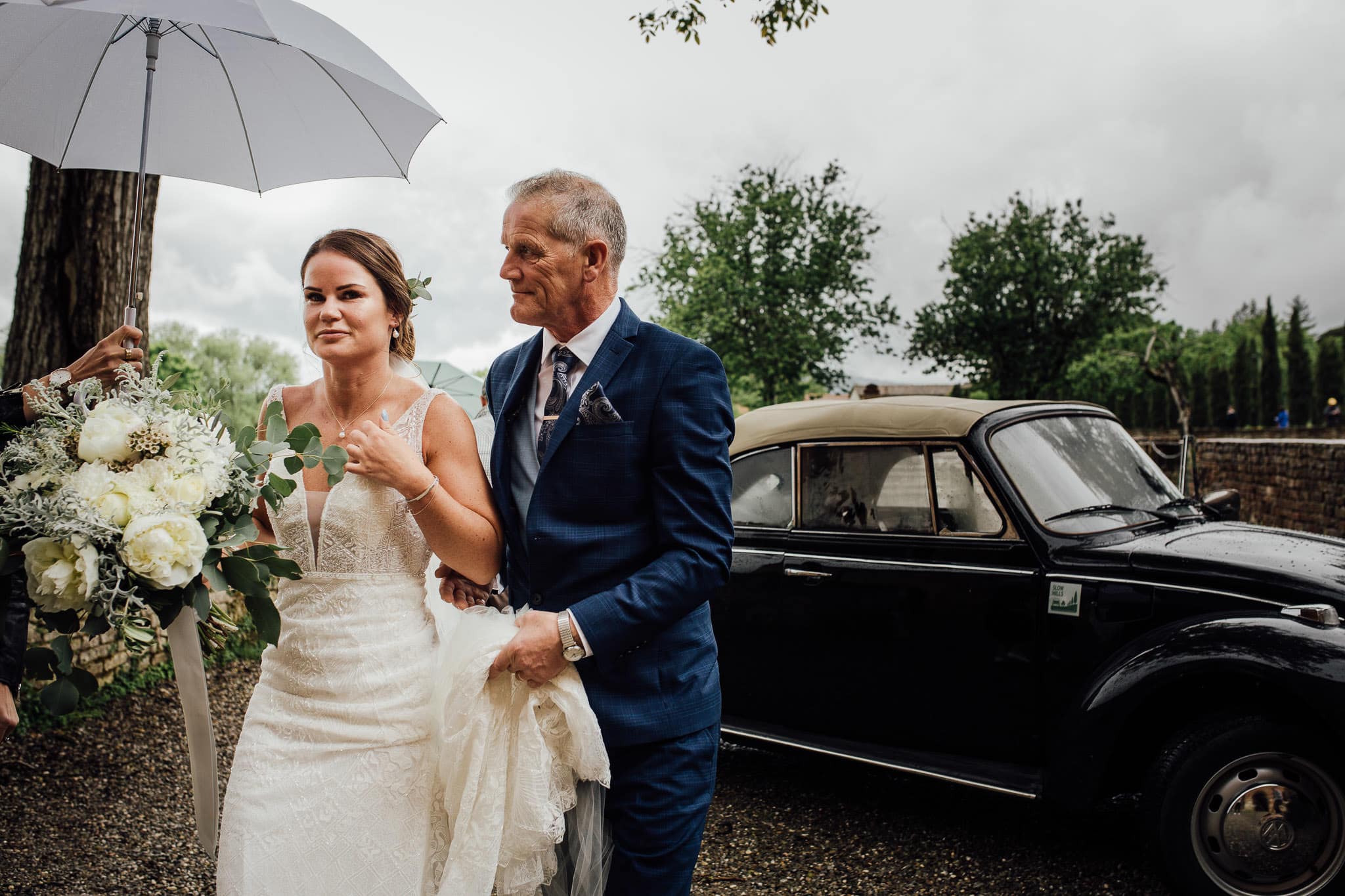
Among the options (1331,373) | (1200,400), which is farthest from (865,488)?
(1200,400)

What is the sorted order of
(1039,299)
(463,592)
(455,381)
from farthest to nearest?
(1039,299) → (455,381) → (463,592)

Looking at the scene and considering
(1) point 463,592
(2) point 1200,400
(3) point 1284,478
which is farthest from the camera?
(2) point 1200,400

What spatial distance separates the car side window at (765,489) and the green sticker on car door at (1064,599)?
1362 mm

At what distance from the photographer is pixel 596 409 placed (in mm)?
2230

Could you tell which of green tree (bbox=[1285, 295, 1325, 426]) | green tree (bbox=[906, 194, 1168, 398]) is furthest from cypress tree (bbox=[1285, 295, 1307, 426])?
green tree (bbox=[906, 194, 1168, 398])

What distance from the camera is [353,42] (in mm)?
2623

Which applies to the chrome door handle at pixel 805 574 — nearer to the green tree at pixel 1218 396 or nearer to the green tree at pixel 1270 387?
the green tree at pixel 1270 387

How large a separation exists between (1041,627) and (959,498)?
710 millimetres

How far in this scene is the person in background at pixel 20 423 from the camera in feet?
6.85

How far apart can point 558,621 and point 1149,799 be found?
2835mm

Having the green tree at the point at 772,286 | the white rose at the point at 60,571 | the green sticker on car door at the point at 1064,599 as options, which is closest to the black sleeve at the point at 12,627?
the white rose at the point at 60,571

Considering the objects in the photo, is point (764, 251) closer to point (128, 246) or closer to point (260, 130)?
point (128, 246)

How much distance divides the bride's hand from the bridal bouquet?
0.04m

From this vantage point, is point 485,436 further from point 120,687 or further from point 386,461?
point 120,687
